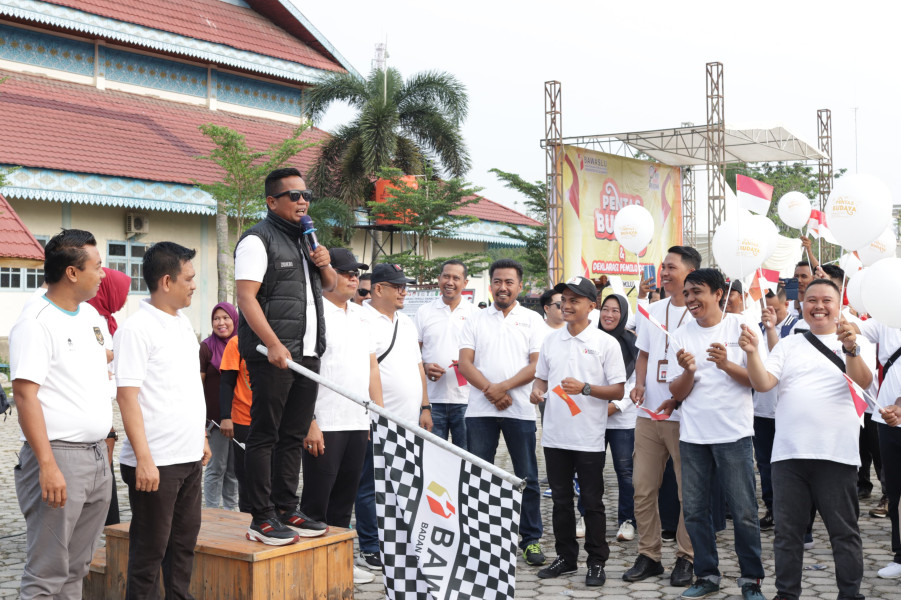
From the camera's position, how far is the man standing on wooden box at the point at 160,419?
3.84 meters

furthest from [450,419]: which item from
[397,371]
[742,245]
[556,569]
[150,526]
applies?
[150,526]

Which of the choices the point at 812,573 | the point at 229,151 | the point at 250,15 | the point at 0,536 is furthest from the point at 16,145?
the point at 812,573

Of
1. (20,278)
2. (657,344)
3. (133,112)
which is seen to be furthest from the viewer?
(133,112)

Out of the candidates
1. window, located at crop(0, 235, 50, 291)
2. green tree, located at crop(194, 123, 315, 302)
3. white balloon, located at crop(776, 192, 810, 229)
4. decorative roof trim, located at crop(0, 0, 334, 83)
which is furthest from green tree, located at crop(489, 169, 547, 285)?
white balloon, located at crop(776, 192, 810, 229)

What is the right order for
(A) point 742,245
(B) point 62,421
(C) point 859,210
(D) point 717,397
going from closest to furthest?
(B) point 62,421 → (D) point 717,397 → (C) point 859,210 → (A) point 742,245

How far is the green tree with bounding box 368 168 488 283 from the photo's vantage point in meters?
22.5

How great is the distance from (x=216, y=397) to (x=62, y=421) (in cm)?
303

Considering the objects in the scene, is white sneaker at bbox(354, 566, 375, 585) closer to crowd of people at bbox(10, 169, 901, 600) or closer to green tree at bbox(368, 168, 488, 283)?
crowd of people at bbox(10, 169, 901, 600)

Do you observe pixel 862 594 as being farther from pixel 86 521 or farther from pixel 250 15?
pixel 250 15

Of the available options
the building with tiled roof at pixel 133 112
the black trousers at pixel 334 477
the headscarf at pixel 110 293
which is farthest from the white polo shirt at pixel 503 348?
the building with tiled roof at pixel 133 112

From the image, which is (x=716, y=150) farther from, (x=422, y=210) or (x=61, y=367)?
(x=61, y=367)

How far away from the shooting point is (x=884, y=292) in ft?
16.3

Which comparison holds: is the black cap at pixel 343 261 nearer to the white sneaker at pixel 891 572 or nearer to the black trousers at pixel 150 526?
the black trousers at pixel 150 526

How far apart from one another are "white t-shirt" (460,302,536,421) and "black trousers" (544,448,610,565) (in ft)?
1.91
